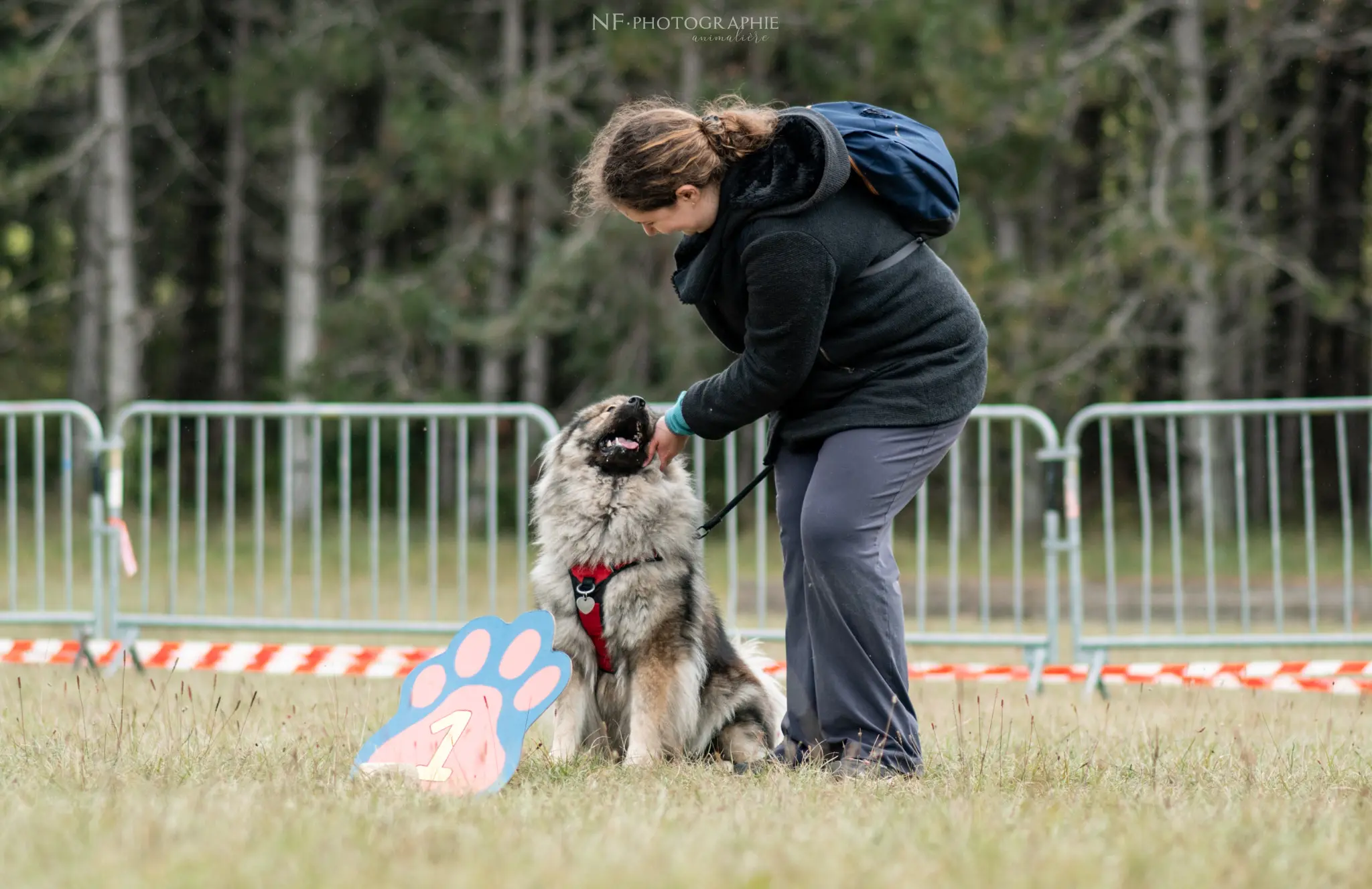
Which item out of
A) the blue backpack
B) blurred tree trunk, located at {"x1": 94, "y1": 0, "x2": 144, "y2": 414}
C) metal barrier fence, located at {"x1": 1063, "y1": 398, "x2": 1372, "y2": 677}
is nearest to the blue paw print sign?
the blue backpack

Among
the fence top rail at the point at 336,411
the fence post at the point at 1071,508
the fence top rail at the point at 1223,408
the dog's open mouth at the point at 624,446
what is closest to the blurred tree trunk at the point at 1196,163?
the fence top rail at the point at 1223,408

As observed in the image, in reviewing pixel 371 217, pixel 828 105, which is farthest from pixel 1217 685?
pixel 371 217

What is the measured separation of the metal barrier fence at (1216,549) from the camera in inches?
275

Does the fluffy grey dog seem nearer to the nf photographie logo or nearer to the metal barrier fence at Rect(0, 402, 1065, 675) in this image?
the metal barrier fence at Rect(0, 402, 1065, 675)

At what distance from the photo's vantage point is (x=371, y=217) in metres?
20.4

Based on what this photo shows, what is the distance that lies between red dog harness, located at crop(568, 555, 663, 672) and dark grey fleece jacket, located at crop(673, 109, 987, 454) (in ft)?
1.82

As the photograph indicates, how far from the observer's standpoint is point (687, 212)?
12.9 ft

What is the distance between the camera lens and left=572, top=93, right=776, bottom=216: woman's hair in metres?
3.86

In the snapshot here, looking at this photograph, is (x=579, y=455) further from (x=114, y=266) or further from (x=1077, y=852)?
(x=114, y=266)

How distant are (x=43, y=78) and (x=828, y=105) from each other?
1439 centimetres

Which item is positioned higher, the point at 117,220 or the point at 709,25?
the point at 709,25

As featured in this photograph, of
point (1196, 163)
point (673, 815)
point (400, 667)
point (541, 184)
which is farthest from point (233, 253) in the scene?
point (673, 815)

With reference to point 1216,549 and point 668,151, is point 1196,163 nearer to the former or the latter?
point 1216,549

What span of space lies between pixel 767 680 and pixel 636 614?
61 centimetres
